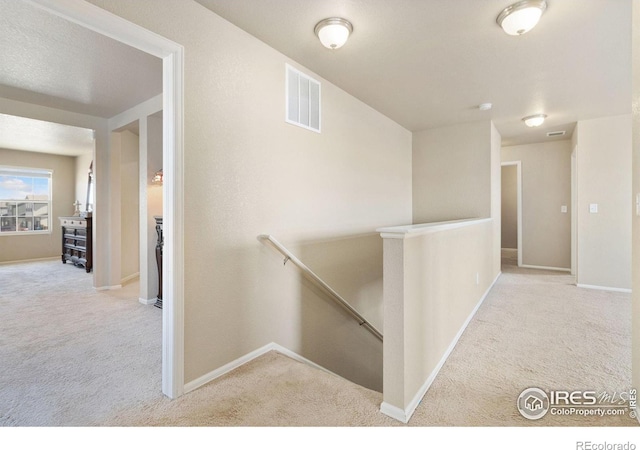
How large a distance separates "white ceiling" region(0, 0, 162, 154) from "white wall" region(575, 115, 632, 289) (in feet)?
18.0

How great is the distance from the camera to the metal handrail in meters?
2.35

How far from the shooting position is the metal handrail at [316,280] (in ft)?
7.72

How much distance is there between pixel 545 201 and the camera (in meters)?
5.74

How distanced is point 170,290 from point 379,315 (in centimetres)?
290

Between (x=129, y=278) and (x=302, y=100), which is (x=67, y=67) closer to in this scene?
(x=302, y=100)

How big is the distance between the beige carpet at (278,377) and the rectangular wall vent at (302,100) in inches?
77.9

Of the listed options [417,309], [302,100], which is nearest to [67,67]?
[302,100]

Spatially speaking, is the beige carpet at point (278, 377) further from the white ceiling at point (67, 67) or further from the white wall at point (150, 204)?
the white ceiling at point (67, 67)

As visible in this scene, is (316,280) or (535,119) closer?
(316,280)

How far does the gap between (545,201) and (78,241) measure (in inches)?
341

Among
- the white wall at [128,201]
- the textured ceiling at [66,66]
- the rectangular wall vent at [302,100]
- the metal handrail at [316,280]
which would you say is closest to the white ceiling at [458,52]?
the rectangular wall vent at [302,100]
